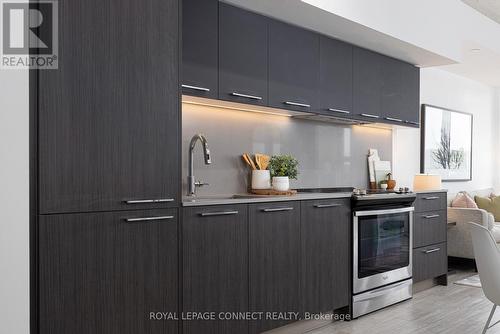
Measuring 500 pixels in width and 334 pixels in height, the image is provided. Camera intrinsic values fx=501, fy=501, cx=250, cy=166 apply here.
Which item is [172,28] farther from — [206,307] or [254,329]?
[254,329]

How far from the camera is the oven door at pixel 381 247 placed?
3.90 metres

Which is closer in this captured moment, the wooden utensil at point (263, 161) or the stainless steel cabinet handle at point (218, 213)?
the stainless steel cabinet handle at point (218, 213)

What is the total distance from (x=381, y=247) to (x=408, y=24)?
1895mm

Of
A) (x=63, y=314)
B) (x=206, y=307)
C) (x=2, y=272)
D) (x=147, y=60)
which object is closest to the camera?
(x=2, y=272)

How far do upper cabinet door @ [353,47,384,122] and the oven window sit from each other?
939 millimetres

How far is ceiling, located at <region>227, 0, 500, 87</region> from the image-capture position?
11.5 feet

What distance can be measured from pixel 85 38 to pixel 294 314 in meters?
2.21

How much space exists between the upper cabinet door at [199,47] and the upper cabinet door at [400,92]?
2.07 m

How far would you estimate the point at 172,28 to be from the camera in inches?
102

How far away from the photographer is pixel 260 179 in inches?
148

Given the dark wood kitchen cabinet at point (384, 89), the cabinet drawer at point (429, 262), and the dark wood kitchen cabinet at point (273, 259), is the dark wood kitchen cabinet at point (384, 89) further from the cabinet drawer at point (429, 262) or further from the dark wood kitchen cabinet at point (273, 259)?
the dark wood kitchen cabinet at point (273, 259)

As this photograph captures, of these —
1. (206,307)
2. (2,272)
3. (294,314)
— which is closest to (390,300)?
(294,314)

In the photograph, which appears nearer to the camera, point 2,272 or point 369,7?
point 2,272

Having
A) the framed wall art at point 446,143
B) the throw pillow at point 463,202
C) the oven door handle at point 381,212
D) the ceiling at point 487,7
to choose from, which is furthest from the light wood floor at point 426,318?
the ceiling at point 487,7
